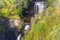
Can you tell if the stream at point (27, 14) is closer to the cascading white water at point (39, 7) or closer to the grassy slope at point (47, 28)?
the cascading white water at point (39, 7)

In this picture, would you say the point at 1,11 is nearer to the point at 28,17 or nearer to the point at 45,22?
the point at 28,17

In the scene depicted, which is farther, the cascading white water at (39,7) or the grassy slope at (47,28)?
the cascading white water at (39,7)

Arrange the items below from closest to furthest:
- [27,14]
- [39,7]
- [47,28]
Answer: [47,28]
[39,7]
[27,14]

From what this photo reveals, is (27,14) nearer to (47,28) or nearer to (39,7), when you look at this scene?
(39,7)

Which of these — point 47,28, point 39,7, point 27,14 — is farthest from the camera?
point 27,14

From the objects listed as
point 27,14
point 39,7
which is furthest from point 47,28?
point 27,14

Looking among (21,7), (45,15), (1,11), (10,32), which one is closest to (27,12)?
(21,7)

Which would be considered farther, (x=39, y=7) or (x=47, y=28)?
(x=39, y=7)

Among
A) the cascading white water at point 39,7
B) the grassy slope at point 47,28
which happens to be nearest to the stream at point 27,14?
the cascading white water at point 39,7

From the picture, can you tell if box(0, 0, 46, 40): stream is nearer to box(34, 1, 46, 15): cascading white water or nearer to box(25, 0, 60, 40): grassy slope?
box(34, 1, 46, 15): cascading white water
